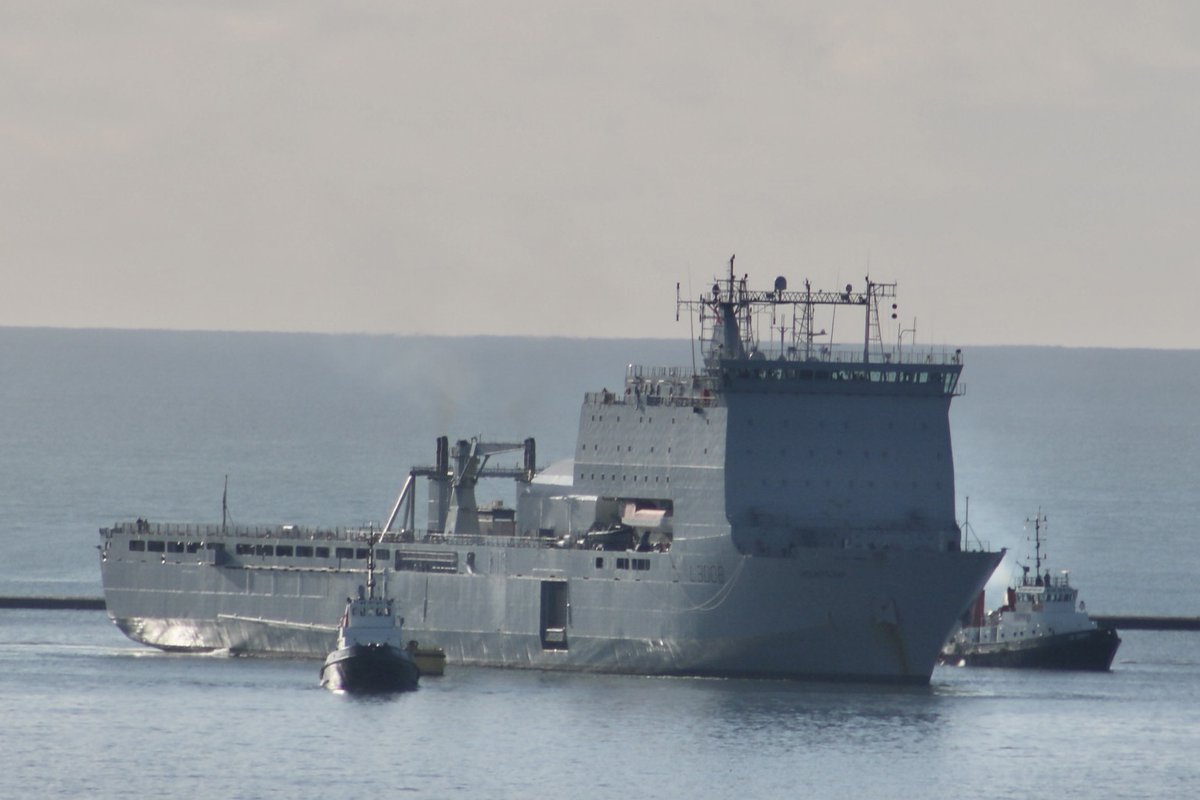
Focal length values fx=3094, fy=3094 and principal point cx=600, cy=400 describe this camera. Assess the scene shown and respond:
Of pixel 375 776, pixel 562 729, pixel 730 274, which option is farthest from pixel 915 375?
pixel 375 776

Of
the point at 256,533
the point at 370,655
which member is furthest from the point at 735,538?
the point at 256,533

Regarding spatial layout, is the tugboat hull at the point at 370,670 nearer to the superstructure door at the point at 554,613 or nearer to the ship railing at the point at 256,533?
the superstructure door at the point at 554,613

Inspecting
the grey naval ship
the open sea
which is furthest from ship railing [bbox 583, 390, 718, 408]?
the open sea

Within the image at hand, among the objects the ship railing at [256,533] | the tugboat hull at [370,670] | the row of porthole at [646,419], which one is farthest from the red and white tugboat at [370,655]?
the row of porthole at [646,419]

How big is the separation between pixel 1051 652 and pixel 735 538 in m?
14.1

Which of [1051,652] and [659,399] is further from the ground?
[659,399]

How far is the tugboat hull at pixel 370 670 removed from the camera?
7981cm

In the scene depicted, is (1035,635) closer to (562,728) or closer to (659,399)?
(659,399)

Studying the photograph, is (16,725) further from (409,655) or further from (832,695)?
(832,695)

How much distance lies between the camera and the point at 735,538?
79.8 meters

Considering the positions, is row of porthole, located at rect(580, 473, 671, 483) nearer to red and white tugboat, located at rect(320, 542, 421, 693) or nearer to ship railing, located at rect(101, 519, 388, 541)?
red and white tugboat, located at rect(320, 542, 421, 693)

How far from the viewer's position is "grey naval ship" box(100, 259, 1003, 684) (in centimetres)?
7950

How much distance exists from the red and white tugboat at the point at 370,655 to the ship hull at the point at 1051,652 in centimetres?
1823

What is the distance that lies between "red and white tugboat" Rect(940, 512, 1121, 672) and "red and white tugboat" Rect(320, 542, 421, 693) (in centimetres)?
1839
